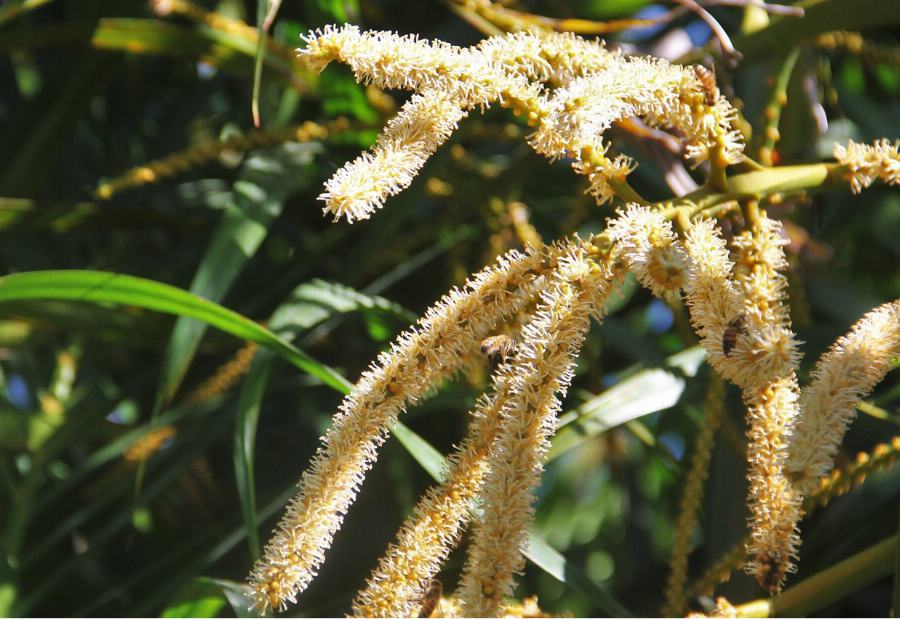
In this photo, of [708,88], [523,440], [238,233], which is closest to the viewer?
[523,440]

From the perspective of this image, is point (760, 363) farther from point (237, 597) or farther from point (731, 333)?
point (237, 597)

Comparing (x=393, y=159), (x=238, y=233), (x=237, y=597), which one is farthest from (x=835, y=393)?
(x=238, y=233)

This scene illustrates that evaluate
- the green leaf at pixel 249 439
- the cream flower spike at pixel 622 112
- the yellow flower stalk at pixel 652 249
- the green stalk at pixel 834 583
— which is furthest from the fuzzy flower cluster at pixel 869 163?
the green leaf at pixel 249 439

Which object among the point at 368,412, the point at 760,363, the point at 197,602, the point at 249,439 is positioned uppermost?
the point at 760,363

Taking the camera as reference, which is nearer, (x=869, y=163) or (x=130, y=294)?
(x=869, y=163)

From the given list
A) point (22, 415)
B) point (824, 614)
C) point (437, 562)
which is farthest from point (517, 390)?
point (22, 415)

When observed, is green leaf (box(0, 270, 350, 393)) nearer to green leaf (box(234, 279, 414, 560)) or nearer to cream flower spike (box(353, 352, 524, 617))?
green leaf (box(234, 279, 414, 560))

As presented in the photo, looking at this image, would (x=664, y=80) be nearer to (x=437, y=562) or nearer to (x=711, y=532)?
(x=437, y=562)
